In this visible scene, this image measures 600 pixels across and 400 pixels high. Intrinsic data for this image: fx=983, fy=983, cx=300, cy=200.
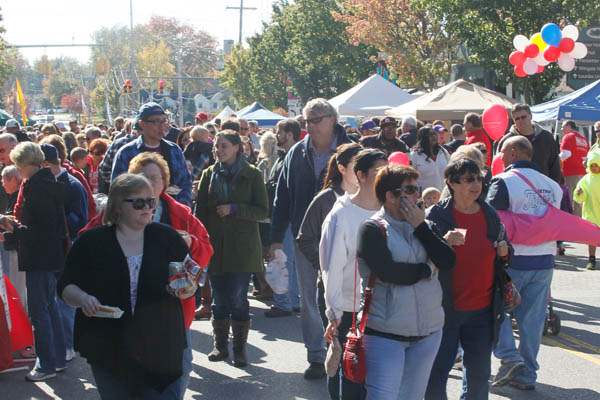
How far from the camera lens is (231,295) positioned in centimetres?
792

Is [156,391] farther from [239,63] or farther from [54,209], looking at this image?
[239,63]

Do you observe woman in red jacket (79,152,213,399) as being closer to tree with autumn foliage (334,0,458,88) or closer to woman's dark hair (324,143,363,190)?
woman's dark hair (324,143,363,190)

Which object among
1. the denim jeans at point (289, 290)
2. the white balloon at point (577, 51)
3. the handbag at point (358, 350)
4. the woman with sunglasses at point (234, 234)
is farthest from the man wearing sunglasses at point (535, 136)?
the white balloon at point (577, 51)

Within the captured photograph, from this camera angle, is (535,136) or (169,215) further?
(535,136)

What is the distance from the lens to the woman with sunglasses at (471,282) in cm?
559

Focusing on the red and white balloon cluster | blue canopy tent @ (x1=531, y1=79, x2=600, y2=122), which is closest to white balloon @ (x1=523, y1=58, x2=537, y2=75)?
the red and white balloon cluster

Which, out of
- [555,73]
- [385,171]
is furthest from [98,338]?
[555,73]

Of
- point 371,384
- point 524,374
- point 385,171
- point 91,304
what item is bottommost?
point 524,374

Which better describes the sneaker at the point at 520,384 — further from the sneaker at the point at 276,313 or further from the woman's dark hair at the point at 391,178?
the sneaker at the point at 276,313

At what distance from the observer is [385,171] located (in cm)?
495

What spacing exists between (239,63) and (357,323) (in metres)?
60.8

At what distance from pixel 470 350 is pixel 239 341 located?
270 centimetres

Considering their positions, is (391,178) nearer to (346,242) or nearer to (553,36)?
(346,242)

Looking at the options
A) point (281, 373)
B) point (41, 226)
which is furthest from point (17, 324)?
point (281, 373)
